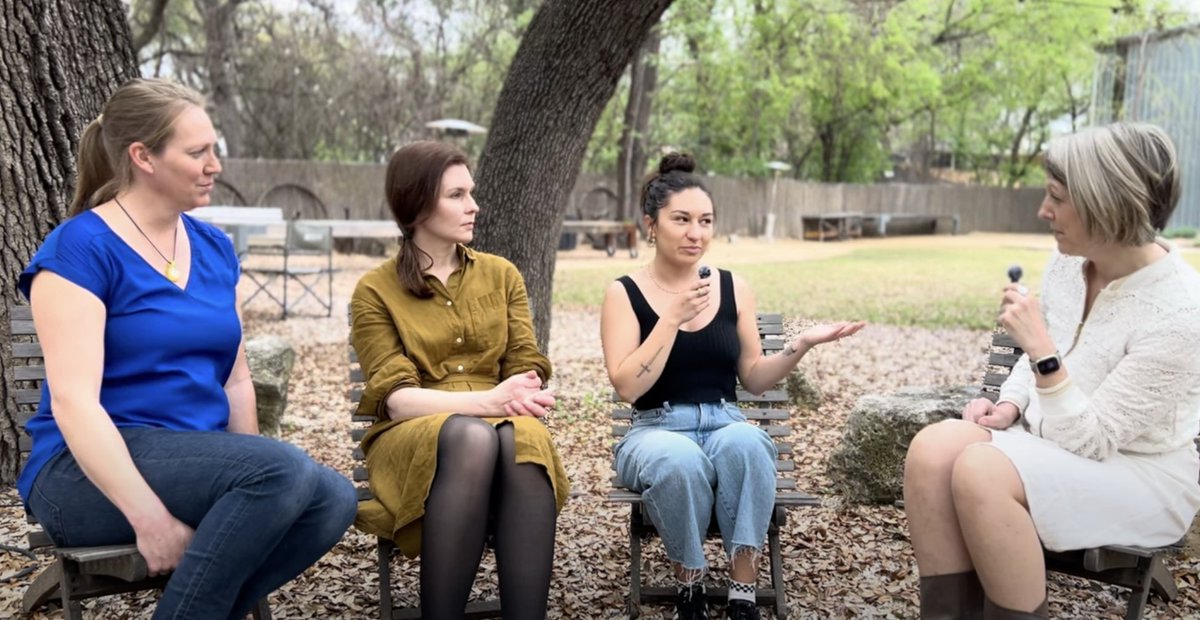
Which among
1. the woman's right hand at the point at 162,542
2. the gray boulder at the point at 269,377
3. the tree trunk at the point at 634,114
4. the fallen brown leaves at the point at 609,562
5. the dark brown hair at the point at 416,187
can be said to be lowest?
the fallen brown leaves at the point at 609,562

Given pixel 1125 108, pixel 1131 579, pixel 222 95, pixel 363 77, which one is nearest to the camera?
pixel 1131 579

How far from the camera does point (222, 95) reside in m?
21.0

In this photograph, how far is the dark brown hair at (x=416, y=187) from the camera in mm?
2928

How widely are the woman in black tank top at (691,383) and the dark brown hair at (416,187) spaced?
0.59 meters

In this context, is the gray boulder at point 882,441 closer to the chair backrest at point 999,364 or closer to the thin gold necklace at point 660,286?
the chair backrest at point 999,364

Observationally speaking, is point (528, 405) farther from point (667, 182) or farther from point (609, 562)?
point (609, 562)

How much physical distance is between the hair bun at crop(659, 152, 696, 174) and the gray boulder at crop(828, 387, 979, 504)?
1510 mm

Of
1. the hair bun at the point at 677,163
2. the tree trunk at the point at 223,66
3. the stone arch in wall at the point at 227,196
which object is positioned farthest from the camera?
the tree trunk at the point at 223,66

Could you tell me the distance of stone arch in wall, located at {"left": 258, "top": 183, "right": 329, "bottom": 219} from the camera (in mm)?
20016

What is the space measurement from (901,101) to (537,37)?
2582 cm

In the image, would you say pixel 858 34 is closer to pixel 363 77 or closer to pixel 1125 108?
pixel 1125 108

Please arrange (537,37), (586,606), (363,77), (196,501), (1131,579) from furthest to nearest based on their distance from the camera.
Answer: (363,77) → (537,37) → (586,606) → (1131,579) → (196,501)

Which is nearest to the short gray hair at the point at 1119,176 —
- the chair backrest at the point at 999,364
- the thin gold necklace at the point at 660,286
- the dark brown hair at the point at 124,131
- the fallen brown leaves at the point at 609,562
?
the chair backrest at the point at 999,364

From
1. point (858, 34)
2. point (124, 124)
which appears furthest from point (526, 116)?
point (858, 34)
